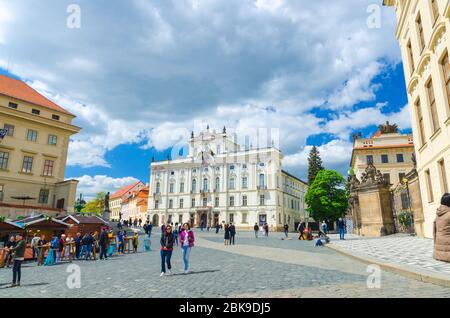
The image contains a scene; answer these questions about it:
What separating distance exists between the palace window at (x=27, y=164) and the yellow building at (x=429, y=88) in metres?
37.8

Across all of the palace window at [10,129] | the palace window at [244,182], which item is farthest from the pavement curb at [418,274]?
the palace window at [244,182]

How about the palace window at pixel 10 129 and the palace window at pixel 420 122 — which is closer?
the palace window at pixel 420 122

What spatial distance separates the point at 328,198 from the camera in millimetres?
53562

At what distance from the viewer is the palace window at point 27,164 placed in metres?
33.9

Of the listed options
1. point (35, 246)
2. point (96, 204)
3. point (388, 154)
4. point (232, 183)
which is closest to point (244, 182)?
point (232, 183)

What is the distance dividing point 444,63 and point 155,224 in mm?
67711

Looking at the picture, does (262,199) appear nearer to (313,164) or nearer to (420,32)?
(313,164)

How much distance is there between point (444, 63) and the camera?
48.4ft

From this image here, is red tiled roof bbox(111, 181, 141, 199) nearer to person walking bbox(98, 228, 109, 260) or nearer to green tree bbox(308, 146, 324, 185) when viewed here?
green tree bbox(308, 146, 324, 185)

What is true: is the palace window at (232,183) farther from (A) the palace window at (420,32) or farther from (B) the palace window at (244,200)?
(A) the palace window at (420,32)

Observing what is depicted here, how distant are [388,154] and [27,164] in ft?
183
